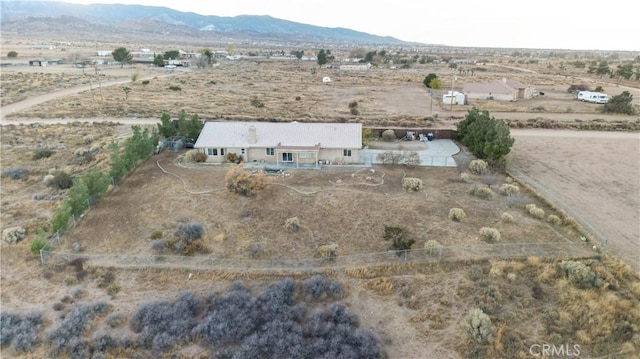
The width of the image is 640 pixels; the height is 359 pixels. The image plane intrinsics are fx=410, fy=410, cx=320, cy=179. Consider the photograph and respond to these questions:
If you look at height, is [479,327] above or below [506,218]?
below

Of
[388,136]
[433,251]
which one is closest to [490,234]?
[433,251]

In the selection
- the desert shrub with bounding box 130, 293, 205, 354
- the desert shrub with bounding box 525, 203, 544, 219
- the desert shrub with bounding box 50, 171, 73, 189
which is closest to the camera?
the desert shrub with bounding box 130, 293, 205, 354

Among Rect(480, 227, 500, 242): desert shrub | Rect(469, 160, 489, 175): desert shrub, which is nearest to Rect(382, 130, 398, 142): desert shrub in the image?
Rect(469, 160, 489, 175): desert shrub

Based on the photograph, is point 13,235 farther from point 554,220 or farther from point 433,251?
point 554,220

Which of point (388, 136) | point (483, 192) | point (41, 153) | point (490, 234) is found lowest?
point (490, 234)

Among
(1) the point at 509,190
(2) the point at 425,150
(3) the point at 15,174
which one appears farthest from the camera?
(2) the point at 425,150

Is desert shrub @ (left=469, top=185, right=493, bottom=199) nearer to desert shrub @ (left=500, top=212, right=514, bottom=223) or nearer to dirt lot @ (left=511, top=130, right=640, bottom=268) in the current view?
desert shrub @ (left=500, top=212, right=514, bottom=223)

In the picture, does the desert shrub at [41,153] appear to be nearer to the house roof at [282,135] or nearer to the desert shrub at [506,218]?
the house roof at [282,135]
